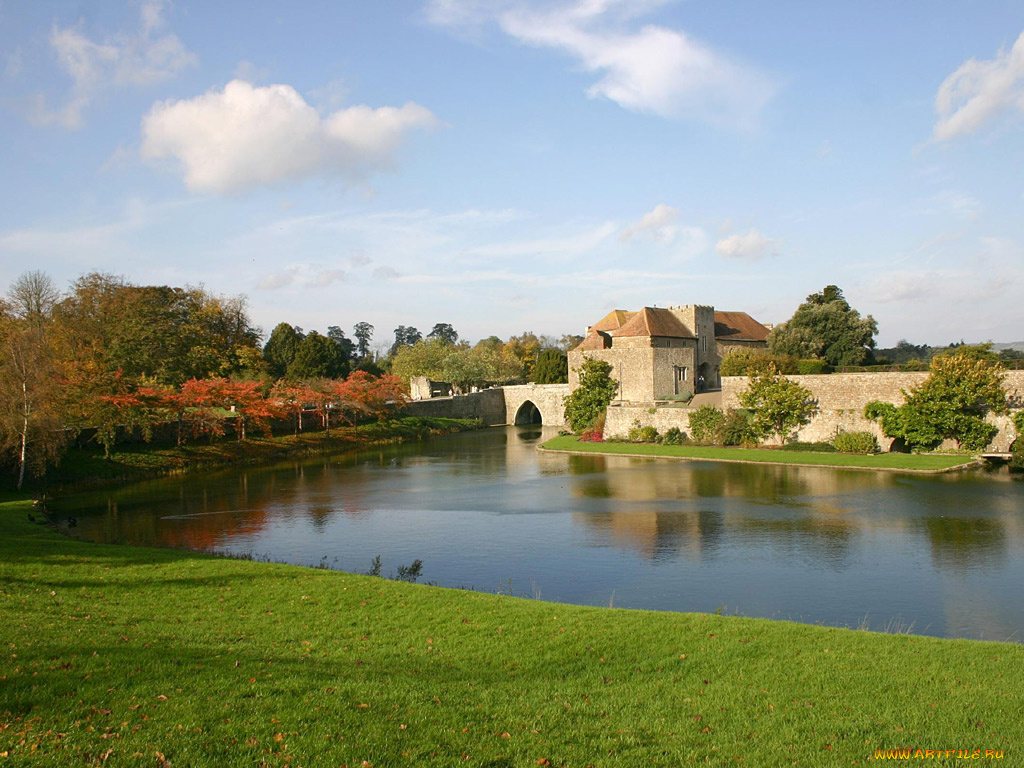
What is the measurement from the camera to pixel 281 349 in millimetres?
66562

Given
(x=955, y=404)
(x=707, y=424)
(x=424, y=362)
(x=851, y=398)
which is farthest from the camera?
(x=424, y=362)

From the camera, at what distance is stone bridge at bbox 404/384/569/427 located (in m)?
59.2

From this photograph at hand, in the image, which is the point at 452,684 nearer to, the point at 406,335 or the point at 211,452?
the point at 211,452

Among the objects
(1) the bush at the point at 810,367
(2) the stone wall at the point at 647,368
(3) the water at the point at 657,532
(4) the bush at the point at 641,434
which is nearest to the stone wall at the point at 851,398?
(3) the water at the point at 657,532

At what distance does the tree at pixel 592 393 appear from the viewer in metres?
44.9

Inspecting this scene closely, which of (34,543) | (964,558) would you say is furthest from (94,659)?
(964,558)

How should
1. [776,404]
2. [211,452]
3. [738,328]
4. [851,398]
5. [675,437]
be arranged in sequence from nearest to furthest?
[851,398] < [776,404] < [211,452] < [675,437] < [738,328]

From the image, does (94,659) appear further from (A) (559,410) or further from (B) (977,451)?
(A) (559,410)

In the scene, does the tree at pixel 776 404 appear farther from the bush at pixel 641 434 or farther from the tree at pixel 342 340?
the tree at pixel 342 340

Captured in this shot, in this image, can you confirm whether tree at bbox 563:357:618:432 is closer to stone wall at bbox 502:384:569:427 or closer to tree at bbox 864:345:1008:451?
stone wall at bbox 502:384:569:427

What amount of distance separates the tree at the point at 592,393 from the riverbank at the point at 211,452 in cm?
1291

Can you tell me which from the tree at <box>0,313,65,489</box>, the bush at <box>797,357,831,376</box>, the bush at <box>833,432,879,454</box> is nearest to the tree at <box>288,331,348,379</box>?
the tree at <box>0,313,65,489</box>

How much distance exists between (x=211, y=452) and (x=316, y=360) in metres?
28.6

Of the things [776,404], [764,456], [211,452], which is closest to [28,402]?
[211,452]
